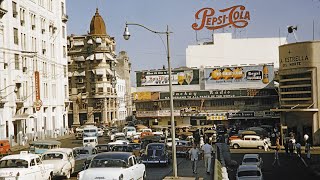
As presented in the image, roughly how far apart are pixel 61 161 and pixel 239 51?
73341mm

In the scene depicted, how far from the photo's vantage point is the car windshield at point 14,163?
20.8 meters

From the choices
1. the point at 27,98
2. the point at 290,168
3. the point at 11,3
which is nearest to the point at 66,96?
the point at 27,98

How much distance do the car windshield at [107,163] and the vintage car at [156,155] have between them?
35.6ft

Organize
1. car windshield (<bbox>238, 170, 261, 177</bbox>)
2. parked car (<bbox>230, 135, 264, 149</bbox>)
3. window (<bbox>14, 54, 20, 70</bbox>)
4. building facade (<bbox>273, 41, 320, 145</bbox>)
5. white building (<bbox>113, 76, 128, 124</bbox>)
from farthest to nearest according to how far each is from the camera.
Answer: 1. white building (<bbox>113, 76, 128, 124</bbox>)
2. window (<bbox>14, 54, 20, 70</bbox>)
3. building facade (<bbox>273, 41, 320, 145</bbox>)
4. parked car (<bbox>230, 135, 264, 149</bbox>)
5. car windshield (<bbox>238, 170, 261, 177</bbox>)

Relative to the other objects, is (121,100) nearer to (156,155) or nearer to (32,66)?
(32,66)

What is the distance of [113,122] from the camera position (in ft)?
355

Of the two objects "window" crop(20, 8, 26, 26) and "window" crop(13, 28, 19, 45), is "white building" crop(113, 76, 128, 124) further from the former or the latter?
"window" crop(13, 28, 19, 45)

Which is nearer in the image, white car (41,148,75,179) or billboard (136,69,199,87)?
white car (41,148,75,179)

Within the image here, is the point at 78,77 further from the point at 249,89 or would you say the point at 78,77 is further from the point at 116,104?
the point at 249,89

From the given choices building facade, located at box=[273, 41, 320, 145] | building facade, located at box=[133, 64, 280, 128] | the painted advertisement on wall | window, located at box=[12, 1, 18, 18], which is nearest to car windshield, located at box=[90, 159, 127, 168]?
building facade, located at box=[273, 41, 320, 145]

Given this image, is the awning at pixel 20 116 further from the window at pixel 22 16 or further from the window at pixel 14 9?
the window at pixel 14 9

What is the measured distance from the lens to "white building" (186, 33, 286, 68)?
9462 centimetres

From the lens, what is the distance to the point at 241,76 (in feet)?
255

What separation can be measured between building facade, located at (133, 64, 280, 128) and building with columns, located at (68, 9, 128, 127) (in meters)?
24.6
